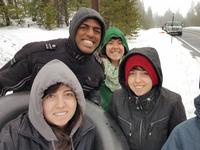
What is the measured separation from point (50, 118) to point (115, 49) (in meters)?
1.81

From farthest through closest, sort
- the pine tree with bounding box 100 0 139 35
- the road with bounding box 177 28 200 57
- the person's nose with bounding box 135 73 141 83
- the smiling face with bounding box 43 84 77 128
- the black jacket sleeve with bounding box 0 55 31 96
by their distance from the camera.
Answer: the pine tree with bounding box 100 0 139 35
the road with bounding box 177 28 200 57
the black jacket sleeve with bounding box 0 55 31 96
the person's nose with bounding box 135 73 141 83
the smiling face with bounding box 43 84 77 128

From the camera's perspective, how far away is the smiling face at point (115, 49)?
155 inches

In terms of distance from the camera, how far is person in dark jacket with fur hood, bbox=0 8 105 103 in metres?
3.00

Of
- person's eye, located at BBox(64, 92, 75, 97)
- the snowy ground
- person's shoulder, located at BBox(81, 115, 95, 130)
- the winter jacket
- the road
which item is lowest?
the road

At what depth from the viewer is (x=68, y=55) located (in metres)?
3.11

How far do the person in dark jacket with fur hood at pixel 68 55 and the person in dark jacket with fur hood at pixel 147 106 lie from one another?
1.87 feet

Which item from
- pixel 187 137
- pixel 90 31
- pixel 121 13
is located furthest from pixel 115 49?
pixel 121 13

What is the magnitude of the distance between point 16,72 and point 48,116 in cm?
82

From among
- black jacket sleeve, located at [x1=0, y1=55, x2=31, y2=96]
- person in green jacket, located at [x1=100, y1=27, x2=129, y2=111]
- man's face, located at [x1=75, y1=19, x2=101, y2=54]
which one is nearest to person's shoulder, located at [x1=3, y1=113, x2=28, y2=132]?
black jacket sleeve, located at [x1=0, y1=55, x2=31, y2=96]

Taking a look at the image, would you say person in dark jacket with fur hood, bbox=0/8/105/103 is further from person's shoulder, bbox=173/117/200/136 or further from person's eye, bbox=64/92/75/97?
person's shoulder, bbox=173/117/200/136

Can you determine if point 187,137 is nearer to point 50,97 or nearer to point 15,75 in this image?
point 50,97

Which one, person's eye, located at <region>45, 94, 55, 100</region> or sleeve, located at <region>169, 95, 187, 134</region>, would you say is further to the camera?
sleeve, located at <region>169, 95, 187, 134</region>

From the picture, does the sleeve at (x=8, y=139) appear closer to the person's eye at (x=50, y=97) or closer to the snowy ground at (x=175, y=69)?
the person's eye at (x=50, y=97)

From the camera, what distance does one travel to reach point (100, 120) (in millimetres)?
2758
